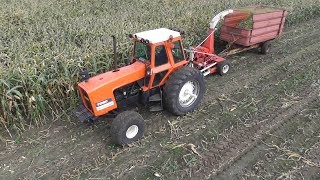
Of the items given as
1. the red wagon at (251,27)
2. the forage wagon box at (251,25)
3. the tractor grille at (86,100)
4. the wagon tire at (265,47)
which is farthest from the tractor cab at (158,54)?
the wagon tire at (265,47)

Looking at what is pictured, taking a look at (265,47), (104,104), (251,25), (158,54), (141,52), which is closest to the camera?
(104,104)

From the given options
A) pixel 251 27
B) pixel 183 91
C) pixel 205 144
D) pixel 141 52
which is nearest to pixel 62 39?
pixel 141 52

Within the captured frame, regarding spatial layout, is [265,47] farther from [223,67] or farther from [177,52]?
[177,52]

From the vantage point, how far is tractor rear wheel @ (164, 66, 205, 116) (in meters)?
5.23

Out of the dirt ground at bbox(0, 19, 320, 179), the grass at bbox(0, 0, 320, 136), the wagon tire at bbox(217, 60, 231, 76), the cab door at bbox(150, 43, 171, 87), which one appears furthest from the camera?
the wagon tire at bbox(217, 60, 231, 76)

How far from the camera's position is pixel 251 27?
298 inches

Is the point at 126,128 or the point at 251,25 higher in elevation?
the point at 251,25

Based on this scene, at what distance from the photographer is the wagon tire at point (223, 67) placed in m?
7.16

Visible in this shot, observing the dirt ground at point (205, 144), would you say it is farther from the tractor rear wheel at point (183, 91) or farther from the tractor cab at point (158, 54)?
the tractor cab at point (158, 54)

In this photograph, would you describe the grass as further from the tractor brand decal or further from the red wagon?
the tractor brand decal

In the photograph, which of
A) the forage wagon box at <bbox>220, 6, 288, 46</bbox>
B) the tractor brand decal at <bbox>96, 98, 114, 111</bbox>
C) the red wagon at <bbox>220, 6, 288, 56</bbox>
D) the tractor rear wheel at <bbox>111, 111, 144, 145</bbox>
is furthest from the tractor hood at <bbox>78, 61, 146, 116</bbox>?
the forage wagon box at <bbox>220, 6, 288, 46</bbox>

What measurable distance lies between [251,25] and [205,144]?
4019 millimetres

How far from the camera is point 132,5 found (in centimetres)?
1053

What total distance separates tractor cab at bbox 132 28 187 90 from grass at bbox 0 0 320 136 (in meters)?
1.39
